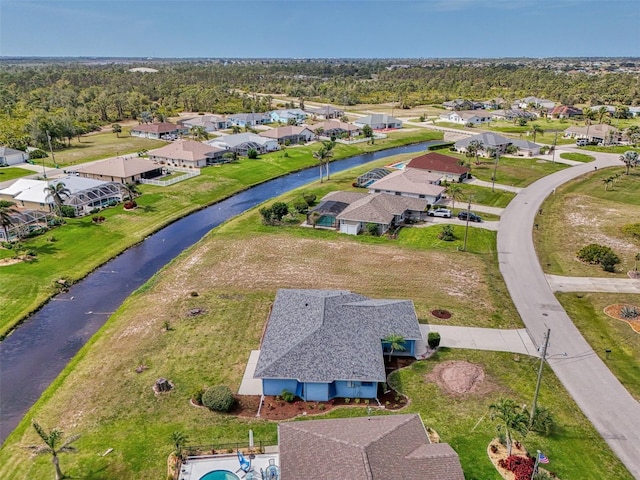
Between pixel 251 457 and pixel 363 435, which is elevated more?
pixel 363 435

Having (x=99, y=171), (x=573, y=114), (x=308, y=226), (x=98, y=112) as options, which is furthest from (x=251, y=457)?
(x=573, y=114)

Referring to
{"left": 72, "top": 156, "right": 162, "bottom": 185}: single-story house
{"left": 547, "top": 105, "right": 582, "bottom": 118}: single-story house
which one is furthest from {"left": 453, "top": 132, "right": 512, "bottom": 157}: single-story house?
{"left": 72, "top": 156, "right": 162, "bottom": 185}: single-story house

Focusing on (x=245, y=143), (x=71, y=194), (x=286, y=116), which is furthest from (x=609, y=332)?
(x=286, y=116)

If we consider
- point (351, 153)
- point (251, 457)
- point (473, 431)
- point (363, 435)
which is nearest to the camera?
point (363, 435)

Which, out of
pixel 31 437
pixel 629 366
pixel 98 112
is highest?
pixel 98 112

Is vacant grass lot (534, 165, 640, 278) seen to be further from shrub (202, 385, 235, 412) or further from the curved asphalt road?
shrub (202, 385, 235, 412)

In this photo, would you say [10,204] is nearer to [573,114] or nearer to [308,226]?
[308,226]

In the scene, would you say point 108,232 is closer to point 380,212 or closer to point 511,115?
point 380,212
